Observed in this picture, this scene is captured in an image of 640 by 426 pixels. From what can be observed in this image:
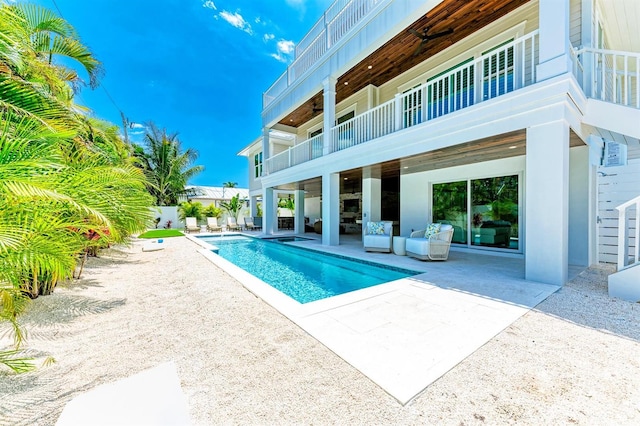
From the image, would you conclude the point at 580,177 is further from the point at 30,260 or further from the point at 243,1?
the point at 243,1

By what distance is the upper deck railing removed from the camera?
887cm

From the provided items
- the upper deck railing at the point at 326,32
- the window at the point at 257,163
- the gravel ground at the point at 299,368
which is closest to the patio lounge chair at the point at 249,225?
the window at the point at 257,163

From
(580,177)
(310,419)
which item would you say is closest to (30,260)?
(310,419)

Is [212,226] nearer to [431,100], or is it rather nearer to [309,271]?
[309,271]

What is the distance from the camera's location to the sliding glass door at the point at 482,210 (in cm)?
825

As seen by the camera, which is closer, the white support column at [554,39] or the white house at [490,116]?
the white support column at [554,39]

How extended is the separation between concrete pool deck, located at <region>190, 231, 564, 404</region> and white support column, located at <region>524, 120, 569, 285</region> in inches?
15.6

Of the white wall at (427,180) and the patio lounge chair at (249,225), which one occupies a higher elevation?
the white wall at (427,180)

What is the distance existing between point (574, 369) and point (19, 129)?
518cm

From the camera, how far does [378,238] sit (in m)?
8.80

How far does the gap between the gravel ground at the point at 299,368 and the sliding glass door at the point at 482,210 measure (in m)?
4.54

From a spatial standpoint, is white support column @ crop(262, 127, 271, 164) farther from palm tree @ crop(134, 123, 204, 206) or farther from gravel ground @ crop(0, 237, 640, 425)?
gravel ground @ crop(0, 237, 640, 425)

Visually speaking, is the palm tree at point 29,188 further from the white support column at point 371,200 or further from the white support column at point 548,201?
the white support column at point 371,200

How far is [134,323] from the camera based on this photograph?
3.57m
